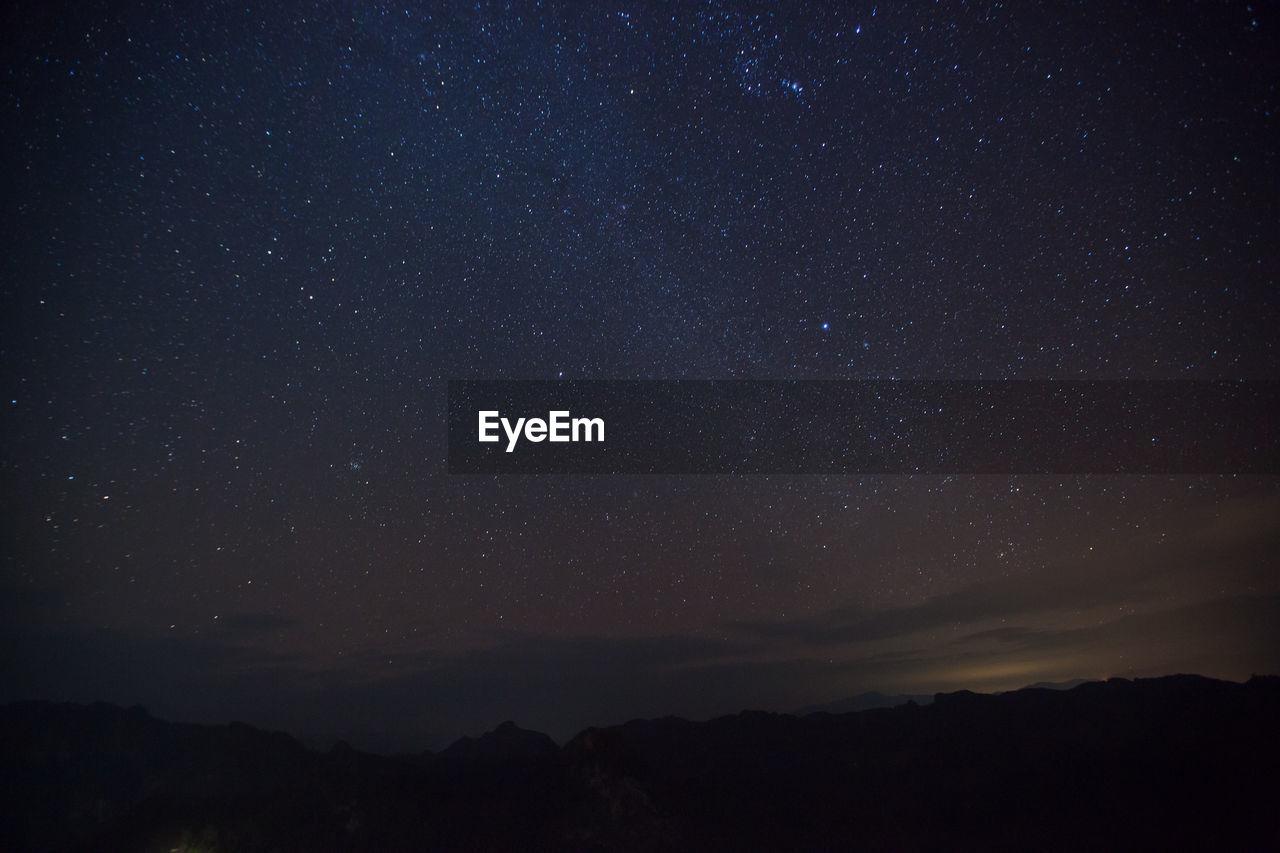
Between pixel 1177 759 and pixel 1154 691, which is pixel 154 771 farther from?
pixel 1154 691

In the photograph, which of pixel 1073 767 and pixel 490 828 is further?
pixel 1073 767

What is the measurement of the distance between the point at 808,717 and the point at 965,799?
11.9 m

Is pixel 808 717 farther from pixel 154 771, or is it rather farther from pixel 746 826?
pixel 154 771

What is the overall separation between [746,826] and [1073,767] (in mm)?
20733

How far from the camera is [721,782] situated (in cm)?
3356

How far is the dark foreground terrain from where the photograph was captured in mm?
24969

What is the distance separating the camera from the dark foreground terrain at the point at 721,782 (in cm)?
2497

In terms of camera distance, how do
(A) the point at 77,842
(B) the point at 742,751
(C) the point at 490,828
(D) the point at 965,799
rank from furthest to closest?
(B) the point at 742,751 < (D) the point at 965,799 < (C) the point at 490,828 < (A) the point at 77,842

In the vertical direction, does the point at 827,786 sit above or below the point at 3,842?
below

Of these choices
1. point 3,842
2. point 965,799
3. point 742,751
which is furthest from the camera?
point 742,751

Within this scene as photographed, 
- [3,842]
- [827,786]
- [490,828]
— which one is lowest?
[827,786]

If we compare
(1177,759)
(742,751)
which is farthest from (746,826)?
(1177,759)

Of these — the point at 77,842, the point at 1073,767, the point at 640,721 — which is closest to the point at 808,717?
the point at 640,721

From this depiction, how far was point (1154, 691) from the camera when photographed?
131ft
